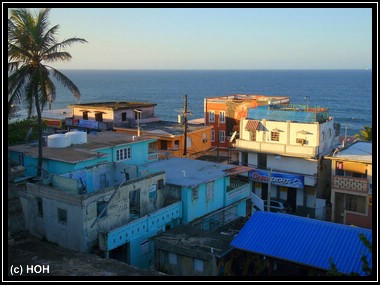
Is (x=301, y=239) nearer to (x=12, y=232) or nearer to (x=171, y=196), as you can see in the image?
(x=171, y=196)

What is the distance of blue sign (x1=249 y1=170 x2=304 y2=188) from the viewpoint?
41.8 meters

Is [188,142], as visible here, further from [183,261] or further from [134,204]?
[183,261]

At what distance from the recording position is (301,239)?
20922 millimetres

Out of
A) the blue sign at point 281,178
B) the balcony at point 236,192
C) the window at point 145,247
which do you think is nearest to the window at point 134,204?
the window at point 145,247

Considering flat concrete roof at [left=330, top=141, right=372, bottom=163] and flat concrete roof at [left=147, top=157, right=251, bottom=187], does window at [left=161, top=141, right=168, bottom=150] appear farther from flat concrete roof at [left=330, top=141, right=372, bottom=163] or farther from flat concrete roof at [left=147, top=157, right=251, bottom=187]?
flat concrete roof at [left=330, top=141, right=372, bottom=163]

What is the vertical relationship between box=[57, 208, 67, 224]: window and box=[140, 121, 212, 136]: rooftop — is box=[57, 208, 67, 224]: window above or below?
below

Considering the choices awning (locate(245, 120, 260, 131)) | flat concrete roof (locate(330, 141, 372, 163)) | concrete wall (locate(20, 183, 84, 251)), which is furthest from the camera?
awning (locate(245, 120, 260, 131))

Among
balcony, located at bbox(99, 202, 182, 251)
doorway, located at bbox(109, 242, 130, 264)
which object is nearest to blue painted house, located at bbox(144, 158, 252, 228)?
balcony, located at bbox(99, 202, 182, 251)

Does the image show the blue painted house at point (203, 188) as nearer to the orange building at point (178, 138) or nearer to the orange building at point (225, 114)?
the orange building at point (178, 138)

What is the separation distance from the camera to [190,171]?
31156 mm

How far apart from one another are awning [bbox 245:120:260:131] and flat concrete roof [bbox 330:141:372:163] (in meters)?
8.78

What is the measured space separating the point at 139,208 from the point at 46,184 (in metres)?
5.11

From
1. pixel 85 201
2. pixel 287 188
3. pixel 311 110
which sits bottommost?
pixel 287 188
